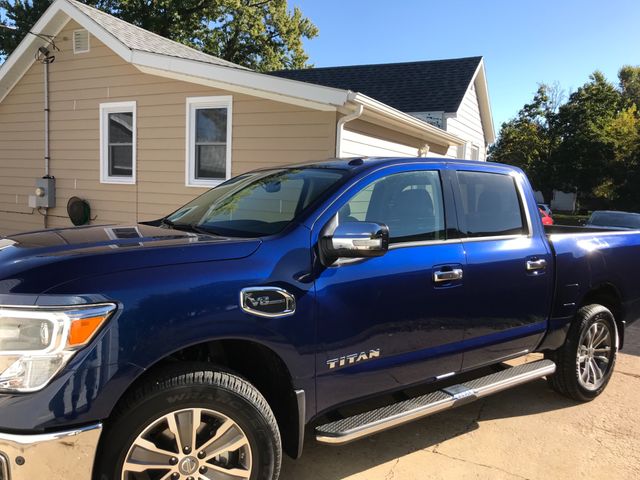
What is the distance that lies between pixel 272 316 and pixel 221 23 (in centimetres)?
3078

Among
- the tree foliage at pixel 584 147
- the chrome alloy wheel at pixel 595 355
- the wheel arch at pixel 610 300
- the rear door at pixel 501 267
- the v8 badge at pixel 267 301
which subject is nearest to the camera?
the v8 badge at pixel 267 301

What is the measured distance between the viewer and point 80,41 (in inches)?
384

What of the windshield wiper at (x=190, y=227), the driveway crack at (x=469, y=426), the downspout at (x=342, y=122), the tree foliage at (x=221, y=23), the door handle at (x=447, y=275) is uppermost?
the tree foliage at (x=221, y=23)

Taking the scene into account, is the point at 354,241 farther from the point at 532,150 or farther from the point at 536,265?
the point at 532,150

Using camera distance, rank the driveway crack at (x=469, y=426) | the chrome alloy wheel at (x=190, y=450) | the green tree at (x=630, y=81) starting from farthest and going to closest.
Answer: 1. the green tree at (x=630, y=81)
2. the driveway crack at (x=469, y=426)
3. the chrome alloy wheel at (x=190, y=450)

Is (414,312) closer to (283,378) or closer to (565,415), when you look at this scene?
(283,378)

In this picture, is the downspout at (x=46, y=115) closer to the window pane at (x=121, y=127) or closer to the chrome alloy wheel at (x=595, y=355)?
the window pane at (x=121, y=127)

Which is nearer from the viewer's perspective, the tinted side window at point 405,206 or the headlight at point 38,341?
the headlight at point 38,341

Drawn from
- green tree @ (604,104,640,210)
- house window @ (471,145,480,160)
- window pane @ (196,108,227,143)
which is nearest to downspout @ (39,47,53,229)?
window pane @ (196,108,227,143)

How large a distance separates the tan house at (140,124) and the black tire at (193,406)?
5206mm

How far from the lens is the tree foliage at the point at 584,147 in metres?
31.1

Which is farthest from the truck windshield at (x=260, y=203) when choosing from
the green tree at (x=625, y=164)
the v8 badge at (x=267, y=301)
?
the green tree at (x=625, y=164)

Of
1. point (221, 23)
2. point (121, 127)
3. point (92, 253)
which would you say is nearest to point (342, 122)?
point (121, 127)

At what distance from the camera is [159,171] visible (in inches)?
353
